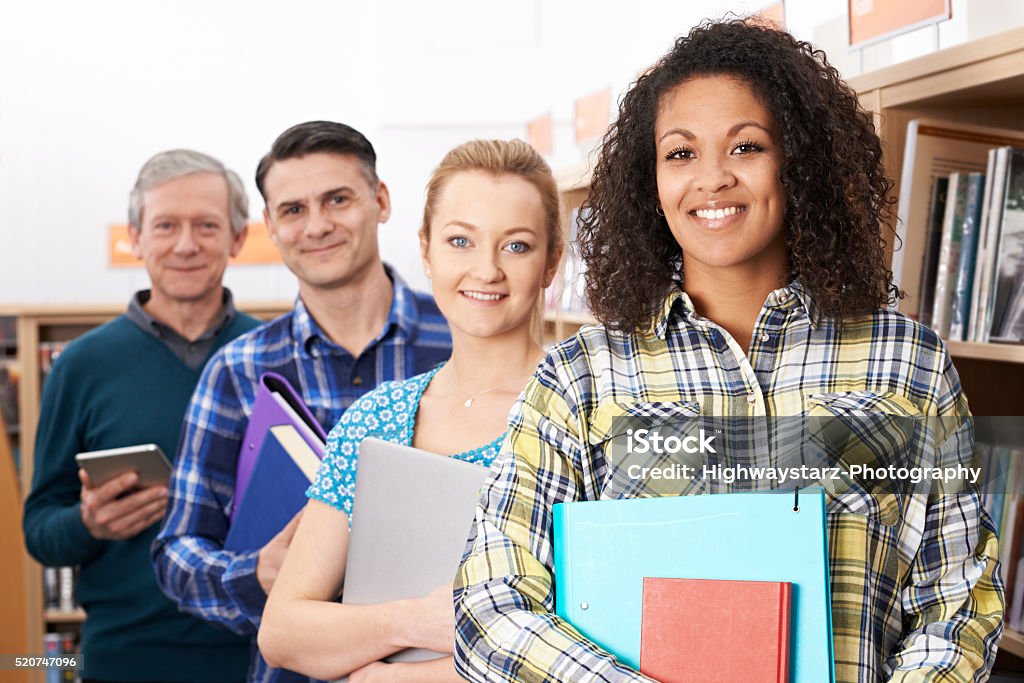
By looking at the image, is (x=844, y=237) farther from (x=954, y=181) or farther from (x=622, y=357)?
(x=954, y=181)

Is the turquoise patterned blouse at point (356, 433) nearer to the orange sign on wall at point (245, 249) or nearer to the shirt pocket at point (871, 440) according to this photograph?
the shirt pocket at point (871, 440)

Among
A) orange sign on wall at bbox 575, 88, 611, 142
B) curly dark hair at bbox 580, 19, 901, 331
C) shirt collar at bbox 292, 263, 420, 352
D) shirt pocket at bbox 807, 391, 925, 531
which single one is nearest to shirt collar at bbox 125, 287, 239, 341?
shirt collar at bbox 292, 263, 420, 352

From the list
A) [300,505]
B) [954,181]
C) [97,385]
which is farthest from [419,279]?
[954,181]

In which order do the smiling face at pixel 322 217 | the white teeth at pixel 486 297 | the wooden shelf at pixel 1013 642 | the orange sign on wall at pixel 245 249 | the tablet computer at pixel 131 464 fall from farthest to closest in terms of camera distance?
the orange sign on wall at pixel 245 249 < the tablet computer at pixel 131 464 < the smiling face at pixel 322 217 < the wooden shelf at pixel 1013 642 < the white teeth at pixel 486 297

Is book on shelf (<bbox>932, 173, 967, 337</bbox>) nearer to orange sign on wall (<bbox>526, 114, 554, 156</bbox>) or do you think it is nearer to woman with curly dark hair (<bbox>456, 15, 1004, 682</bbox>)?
woman with curly dark hair (<bbox>456, 15, 1004, 682</bbox>)

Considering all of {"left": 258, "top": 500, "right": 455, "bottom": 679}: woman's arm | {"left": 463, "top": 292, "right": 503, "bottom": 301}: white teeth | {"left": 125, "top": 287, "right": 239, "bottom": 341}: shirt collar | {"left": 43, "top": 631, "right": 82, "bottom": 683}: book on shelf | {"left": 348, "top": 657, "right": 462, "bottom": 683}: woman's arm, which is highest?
{"left": 463, "top": 292, "right": 503, "bottom": 301}: white teeth

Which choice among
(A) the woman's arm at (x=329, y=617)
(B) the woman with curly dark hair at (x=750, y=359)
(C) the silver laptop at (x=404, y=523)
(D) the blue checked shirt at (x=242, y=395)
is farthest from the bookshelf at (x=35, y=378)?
(B) the woman with curly dark hair at (x=750, y=359)

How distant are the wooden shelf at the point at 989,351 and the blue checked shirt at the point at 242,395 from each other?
0.91 m

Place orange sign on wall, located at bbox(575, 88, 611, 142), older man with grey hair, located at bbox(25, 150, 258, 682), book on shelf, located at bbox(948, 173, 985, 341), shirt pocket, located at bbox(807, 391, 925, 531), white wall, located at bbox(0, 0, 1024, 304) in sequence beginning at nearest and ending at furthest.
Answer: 1. shirt pocket, located at bbox(807, 391, 925, 531)
2. book on shelf, located at bbox(948, 173, 985, 341)
3. older man with grey hair, located at bbox(25, 150, 258, 682)
4. orange sign on wall, located at bbox(575, 88, 611, 142)
5. white wall, located at bbox(0, 0, 1024, 304)

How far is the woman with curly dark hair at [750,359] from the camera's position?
1.14 m

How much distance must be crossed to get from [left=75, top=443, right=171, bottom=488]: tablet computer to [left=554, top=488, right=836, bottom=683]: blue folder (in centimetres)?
128

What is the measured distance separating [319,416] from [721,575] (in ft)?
3.49

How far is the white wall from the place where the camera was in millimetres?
4523

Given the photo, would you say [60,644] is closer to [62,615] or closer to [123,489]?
[62,615]
